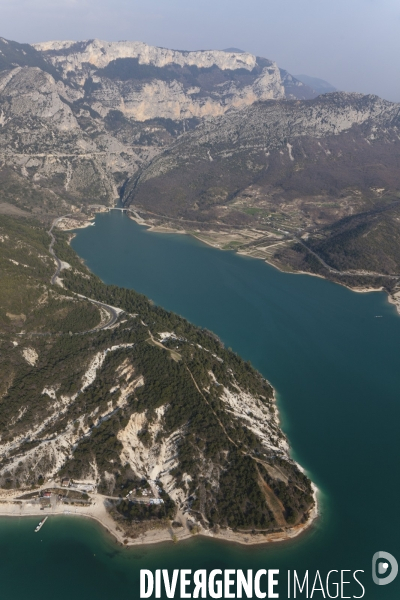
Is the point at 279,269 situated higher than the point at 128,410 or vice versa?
the point at 279,269

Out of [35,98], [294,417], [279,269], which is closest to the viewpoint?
[294,417]

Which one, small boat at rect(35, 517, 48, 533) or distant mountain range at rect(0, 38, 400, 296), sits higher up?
distant mountain range at rect(0, 38, 400, 296)

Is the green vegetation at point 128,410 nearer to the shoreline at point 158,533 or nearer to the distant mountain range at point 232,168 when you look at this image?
the shoreline at point 158,533

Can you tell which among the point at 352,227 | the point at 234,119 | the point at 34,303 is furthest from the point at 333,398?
the point at 234,119

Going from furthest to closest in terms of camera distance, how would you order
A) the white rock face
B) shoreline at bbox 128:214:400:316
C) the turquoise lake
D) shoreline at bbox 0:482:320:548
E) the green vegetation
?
the white rock face
shoreline at bbox 128:214:400:316
the green vegetation
shoreline at bbox 0:482:320:548
the turquoise lake

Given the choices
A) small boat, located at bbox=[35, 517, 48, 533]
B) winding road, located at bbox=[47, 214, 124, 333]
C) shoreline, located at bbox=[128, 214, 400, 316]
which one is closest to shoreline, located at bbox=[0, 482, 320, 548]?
small boat, located at bbox=[35, 517, 48, 533]

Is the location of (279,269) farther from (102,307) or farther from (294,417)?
(294,417)

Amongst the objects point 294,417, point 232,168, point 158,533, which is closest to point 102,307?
point 294,417

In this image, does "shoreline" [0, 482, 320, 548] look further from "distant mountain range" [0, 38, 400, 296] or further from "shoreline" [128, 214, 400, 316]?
"distant mountain range" [0, 38, 400, 296]

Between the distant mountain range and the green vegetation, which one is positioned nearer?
the green vegetation

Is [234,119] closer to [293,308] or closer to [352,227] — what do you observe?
[352,227]
